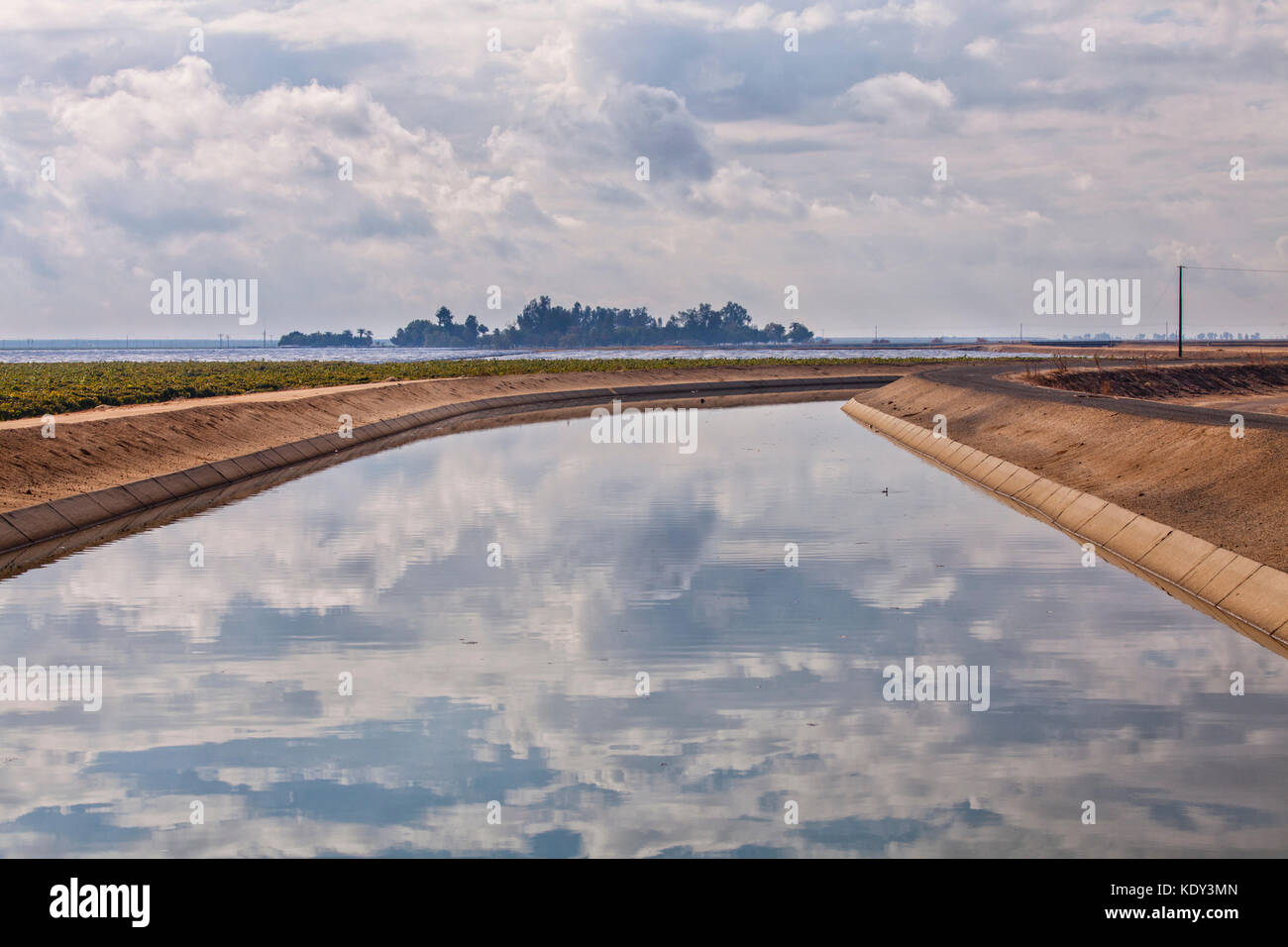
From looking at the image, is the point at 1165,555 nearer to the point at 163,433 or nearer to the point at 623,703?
the point at 623,703

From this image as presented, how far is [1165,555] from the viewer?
874 inches

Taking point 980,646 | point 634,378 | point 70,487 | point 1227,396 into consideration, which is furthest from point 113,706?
point 634,378

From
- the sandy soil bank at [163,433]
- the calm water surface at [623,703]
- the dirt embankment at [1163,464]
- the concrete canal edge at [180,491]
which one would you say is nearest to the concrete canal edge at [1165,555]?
the dirt embankment at [1163,464]

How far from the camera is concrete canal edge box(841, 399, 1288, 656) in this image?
1762 cm

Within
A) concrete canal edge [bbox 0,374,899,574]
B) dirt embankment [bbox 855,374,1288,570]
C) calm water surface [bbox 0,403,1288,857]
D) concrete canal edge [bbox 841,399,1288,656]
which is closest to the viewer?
calm water surface [bbox 0,403,1288,857]

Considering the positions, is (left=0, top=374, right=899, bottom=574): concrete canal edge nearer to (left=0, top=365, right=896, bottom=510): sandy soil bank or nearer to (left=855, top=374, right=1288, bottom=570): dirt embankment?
(left=0, top=365, right=896, bottom=510): sandy soil bank

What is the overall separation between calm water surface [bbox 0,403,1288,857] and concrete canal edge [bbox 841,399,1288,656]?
797 mm

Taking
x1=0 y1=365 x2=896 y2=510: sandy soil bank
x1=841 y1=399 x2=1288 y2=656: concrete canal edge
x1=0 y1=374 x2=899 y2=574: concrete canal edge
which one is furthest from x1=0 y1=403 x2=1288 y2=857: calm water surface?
x1=0 y1=365 x2=896 y2=510: sandy soil bank

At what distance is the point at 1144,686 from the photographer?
45.2ft

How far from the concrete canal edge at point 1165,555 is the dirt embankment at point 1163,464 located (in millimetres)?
313

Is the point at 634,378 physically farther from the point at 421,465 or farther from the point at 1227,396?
the point at 421,465

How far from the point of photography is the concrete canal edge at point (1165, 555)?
57.8ft

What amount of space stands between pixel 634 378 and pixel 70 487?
79761 millimetres
